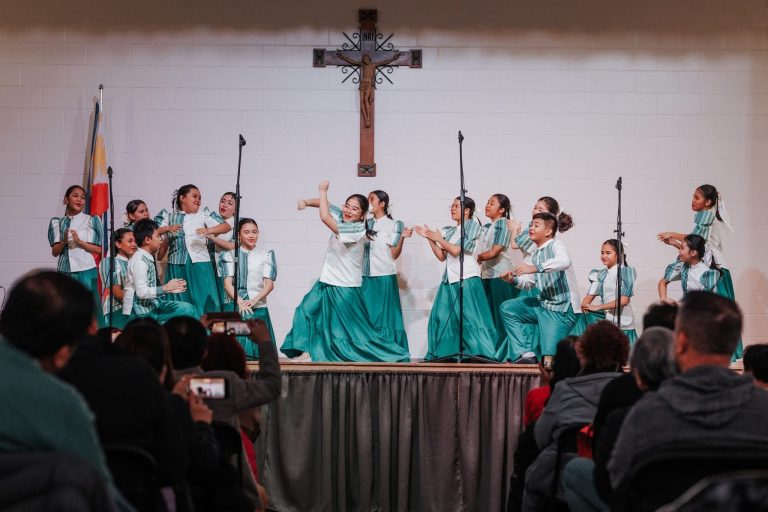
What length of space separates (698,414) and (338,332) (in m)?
5.74

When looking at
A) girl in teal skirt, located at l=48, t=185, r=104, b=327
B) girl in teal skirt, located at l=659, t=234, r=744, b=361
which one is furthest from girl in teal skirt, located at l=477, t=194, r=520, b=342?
girl in teal skirt, located at l=48, t=185, r=104, b=327

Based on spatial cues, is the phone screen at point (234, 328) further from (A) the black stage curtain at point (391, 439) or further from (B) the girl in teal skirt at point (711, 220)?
(B) the girl in teal skirt at point (711, 220)

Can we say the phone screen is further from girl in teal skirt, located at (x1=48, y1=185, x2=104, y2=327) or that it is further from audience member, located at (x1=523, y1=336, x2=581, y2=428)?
girl in teal skirt, located at (x1=48, y1=185, x2=104, y2=327)

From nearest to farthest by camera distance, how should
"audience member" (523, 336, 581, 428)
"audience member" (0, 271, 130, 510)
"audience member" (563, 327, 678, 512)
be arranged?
"audience member" (0, 271, 130, 510)
"audience member" (563, 327, 678, 512)
"audience member" (523, 336, 581, 428)

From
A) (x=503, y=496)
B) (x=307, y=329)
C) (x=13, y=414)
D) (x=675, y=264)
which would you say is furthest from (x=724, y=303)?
(x=675, y=264)

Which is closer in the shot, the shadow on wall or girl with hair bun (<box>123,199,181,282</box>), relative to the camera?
girl with hair bun (<box>123,199,181,282</box>)

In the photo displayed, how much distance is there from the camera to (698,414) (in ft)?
7.92

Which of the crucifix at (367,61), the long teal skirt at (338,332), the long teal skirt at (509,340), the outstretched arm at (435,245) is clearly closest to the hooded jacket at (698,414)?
the long teal skirt at (509,340)

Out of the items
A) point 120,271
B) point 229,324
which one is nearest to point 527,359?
point 120,271

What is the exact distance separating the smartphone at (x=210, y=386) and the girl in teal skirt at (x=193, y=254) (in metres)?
5.77

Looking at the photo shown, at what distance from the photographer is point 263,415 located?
21.6 ft

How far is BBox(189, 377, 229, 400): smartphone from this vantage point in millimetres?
3068

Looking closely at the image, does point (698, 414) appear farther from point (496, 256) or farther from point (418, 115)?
point (418, 115)

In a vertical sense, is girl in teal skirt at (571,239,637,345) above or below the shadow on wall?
below
